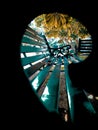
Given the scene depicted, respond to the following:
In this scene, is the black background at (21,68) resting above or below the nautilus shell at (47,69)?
above

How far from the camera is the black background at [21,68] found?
0.87m

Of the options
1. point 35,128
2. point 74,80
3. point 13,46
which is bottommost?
point 35,128

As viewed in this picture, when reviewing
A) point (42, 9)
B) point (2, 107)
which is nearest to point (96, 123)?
point (2, 107)

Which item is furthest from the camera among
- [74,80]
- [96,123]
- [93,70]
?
[74,80]

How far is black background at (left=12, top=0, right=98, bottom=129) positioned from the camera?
866 mm

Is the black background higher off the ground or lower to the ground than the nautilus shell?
higher

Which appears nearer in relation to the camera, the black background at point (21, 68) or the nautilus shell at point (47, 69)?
the black background at point (21, 68)

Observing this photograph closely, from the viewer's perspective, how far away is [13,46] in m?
0.88

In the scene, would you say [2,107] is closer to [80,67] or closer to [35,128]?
[35,128]

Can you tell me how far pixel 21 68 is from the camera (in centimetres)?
92

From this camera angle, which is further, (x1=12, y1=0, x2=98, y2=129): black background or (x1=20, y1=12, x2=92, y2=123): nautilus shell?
(x1=20, y1=12, x2=92, y2=123): nautilus shell

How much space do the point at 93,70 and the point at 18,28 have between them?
1.43 ft

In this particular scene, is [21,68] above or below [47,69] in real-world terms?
above

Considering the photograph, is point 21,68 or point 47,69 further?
point 47,69
